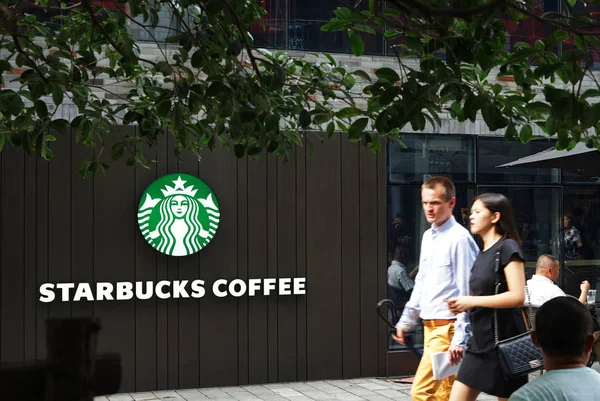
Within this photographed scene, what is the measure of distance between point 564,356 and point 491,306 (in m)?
2.63

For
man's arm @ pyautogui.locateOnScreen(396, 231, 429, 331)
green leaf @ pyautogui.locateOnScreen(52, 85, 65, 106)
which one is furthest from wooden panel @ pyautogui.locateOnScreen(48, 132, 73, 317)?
green leaf @ pyautogui.locateOnScreen(52, 85, 65, 106)

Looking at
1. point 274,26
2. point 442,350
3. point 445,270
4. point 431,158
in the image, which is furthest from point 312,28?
point 442,350

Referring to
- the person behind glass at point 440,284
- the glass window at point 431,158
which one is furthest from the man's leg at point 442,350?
the glass window at point 431,158

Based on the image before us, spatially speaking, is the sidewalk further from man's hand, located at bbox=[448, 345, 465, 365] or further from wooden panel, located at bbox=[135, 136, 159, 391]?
man's hand, located at bbox=[448, 345, 465, 365]

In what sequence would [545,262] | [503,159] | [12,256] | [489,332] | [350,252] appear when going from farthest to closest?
[503,159] < [350,252] < [12,256] < [545,262] < [489,332]

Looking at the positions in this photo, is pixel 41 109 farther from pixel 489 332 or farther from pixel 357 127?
pixel 489 332

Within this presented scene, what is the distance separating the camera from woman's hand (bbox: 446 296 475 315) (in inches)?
239

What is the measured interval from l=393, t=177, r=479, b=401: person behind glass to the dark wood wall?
163 inches

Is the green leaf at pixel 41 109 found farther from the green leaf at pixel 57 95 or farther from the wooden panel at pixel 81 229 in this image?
the wooden panel at pixel 81 229

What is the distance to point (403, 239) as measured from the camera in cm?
1123

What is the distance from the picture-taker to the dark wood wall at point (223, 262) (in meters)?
9.92

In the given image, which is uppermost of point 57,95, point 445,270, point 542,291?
point 57,95

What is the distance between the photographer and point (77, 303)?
10.0 meters

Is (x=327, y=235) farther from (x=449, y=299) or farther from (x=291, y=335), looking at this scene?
(x=449, y=299)
